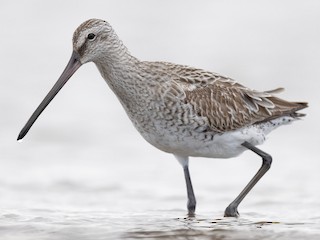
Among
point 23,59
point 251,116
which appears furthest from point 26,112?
point 251,116

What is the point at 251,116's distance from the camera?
11102mm

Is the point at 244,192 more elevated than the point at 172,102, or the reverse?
the point at 172,102

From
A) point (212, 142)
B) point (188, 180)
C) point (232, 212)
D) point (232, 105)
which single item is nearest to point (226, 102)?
point (232, 105)

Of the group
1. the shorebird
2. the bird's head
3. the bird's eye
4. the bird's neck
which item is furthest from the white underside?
the bird's eye

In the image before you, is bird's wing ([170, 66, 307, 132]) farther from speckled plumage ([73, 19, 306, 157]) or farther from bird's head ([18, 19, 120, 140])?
bird's head ([18, 19, 120, 140])

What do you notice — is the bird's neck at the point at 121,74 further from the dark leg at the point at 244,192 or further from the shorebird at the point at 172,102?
the dark leg at the point at 244,192

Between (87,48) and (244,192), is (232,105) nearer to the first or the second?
(244,192)

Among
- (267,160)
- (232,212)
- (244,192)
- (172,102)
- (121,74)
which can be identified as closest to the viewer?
(172,102)

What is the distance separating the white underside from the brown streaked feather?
9 centimetres

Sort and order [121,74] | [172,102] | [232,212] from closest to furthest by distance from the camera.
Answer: [172,102]
[121,74]
[232,212]

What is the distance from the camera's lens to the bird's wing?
10602 millimetres

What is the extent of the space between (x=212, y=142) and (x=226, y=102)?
632mm

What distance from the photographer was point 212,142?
1059 cm

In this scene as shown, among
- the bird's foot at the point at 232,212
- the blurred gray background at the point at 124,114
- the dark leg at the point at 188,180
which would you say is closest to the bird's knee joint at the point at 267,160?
the blurred gray background at the point at 124,114
